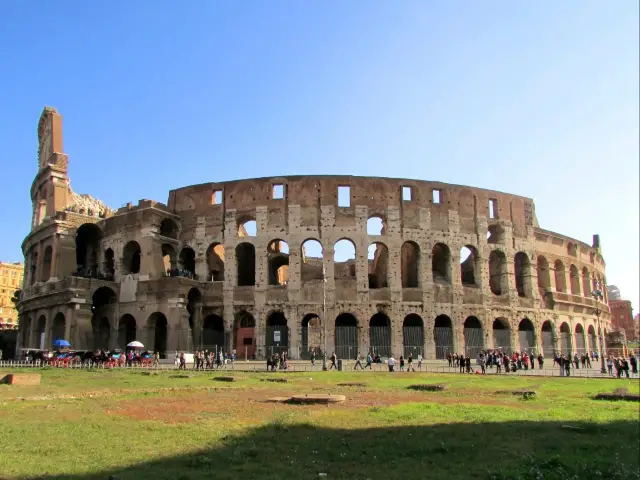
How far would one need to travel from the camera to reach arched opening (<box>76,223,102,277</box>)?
41.6 metres

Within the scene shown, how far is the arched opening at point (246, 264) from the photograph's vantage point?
40031 mm

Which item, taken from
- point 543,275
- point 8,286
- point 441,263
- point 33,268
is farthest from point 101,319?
point 8,286

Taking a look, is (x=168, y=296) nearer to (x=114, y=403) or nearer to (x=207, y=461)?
(x=114, y=403)

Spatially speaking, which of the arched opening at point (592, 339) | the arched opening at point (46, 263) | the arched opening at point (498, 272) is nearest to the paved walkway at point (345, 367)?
the arched opening at point (498, 272)

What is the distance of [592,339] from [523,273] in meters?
10.1

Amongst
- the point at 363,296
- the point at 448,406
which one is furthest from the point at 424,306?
the point at 448,406

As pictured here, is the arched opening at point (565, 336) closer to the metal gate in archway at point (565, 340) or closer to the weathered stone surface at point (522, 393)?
the metal gate in archway at point (565, 340)

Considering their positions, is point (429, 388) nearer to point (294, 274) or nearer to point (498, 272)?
point (294, 274)

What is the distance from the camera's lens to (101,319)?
3906 centimetres

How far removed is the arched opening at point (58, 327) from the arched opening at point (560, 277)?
36.9 meters

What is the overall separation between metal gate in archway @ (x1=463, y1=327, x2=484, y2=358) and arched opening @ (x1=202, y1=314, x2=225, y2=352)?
16.2m

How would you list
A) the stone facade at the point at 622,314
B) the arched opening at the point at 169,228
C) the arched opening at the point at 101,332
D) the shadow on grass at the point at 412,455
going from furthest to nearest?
the stone facade at the point at 622,314 → the arched opening at the point at 101,332 → the arched opening at the point at 169,228 → the shadow on grass at the point at 412,455

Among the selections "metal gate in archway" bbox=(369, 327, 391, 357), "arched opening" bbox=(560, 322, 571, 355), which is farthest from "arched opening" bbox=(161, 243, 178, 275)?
"arched opening" bbox=(560, 322, 571, 355)

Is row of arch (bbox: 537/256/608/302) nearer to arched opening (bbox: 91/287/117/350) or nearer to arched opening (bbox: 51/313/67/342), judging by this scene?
arched opening (bbox: 91/287/117/350)
